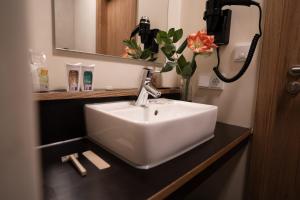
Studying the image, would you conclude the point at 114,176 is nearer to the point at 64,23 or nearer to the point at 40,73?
the point at 40,73

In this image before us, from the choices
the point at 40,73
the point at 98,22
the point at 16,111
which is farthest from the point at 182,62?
the point at 16,111

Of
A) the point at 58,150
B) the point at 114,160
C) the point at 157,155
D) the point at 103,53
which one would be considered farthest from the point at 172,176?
the point at 103,53

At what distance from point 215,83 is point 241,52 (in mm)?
219

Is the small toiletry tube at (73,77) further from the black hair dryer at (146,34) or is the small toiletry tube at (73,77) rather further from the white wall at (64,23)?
the black hair dryer at (146,34)

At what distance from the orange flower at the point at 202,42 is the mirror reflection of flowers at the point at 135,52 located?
0.27 m

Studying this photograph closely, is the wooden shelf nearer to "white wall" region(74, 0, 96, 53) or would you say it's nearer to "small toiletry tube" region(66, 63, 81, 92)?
"small toiletry tube" region(66, 63, 81, 92)

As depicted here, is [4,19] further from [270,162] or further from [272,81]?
[270,162]

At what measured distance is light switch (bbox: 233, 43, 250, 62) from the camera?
941 millimetres

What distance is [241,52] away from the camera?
955 mm

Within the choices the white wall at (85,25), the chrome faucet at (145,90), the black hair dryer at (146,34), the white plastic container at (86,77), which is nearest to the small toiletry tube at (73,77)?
the white plastic container at (86,77)

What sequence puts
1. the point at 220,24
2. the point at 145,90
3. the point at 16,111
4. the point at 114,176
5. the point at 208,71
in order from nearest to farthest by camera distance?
the point at 16,111 < the point at 114,176 < the point at 145,90 < the point at 220,24 < the point at 208,71

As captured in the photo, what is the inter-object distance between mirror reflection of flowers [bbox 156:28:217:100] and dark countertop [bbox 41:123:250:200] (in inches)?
19.7

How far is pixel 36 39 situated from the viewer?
2.19ft

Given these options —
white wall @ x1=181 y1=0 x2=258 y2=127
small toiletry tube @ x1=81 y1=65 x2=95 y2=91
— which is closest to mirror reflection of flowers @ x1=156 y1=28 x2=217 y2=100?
white wall @ x1=181 y1=0 x2=258 y2=127
